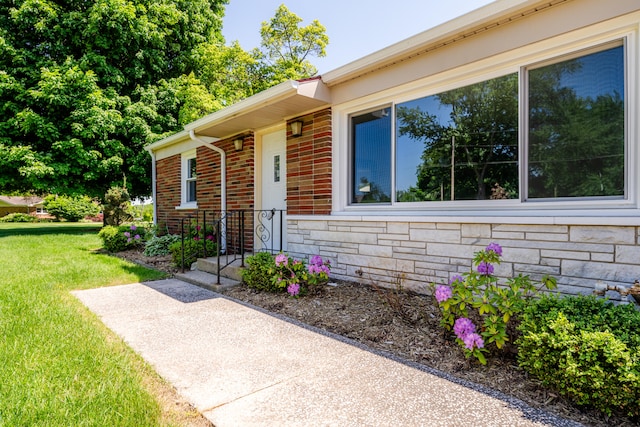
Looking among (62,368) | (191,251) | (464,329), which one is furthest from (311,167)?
(62,368)

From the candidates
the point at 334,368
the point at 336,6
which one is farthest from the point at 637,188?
the point at 336,6

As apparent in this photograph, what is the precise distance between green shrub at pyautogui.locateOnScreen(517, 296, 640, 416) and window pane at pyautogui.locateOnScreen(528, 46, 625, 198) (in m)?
1.28

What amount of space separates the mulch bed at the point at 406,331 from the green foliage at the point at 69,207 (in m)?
29.5

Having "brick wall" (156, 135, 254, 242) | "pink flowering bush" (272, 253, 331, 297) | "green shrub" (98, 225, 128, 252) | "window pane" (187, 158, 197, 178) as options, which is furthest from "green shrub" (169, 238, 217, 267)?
"green shrub" (98, 225, 128, 252)

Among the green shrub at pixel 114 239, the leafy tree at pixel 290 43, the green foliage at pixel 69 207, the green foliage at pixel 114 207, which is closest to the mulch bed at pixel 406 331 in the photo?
the green shrub at pixel 114 239

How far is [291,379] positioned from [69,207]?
32095 mm

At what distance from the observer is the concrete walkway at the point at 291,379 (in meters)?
1.92

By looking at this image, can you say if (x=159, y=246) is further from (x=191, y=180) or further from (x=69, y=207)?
(x=69, y=207)

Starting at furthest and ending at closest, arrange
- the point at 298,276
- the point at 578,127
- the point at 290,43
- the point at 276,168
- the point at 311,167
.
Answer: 1. the point at 290,43
2. the point at 276,168
3. the point at 311,167
4. the point at 298,276
5. the point at 578,127

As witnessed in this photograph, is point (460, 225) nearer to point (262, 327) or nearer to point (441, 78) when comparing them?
point (441, 78)

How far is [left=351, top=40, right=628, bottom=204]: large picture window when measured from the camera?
302 cm

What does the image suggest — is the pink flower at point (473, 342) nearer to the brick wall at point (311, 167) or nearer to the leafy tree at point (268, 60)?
the brick wall at point (311, 167)

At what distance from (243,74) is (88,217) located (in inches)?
834

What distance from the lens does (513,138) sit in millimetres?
3543
